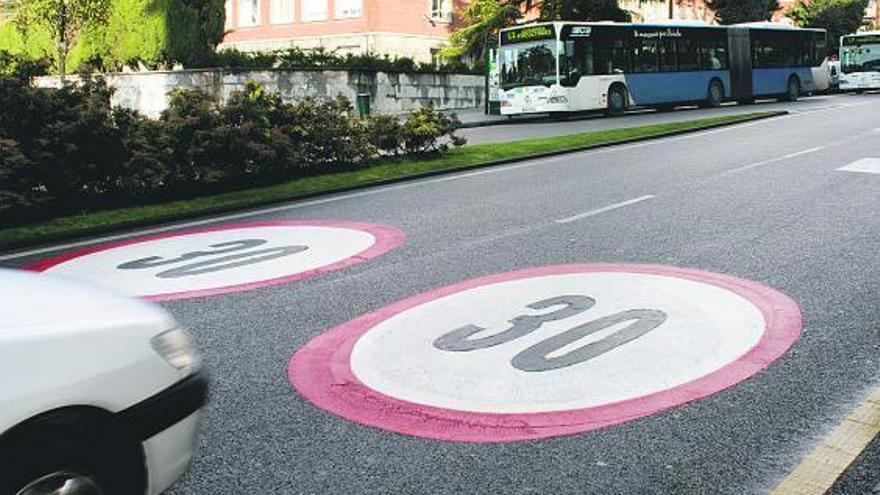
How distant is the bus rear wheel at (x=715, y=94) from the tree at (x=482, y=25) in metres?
9.86

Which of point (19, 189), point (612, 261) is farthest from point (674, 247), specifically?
point (19, 189)

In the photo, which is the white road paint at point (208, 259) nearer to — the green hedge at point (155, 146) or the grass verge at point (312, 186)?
the grass verge at point (312, 186)

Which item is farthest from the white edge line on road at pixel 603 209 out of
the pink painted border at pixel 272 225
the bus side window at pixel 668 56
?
the bus side window at pixel 668 56

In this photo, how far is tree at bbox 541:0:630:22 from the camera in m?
40.3

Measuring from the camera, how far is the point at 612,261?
7.91m

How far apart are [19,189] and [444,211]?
5.01m

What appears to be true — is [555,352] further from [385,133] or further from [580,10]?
[580,10]

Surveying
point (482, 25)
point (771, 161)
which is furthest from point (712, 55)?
point (771, 161)

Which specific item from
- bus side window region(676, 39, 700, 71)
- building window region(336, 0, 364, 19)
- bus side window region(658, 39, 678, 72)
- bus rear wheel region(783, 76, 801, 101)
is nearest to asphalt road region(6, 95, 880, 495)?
bus side window region(658, 39, 678, 72)

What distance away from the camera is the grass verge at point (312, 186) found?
10391mm

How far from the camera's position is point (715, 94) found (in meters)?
36.2

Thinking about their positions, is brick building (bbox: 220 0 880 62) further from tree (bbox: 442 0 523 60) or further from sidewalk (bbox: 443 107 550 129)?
sidewalk (bbox: 443 107 550 129)

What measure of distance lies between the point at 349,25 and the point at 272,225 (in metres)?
40.9

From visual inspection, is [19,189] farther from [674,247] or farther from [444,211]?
[674,247]
